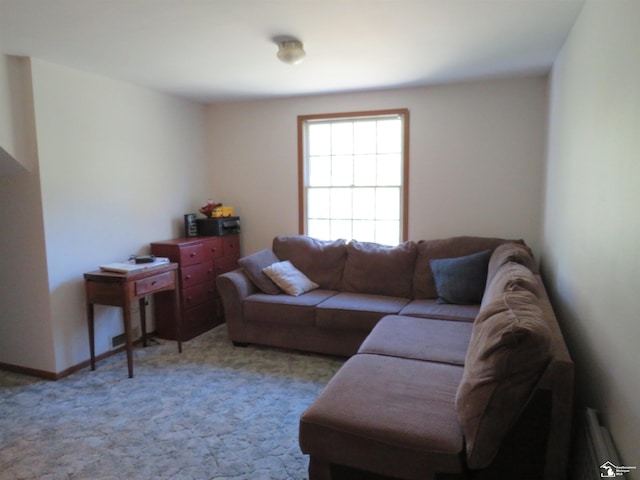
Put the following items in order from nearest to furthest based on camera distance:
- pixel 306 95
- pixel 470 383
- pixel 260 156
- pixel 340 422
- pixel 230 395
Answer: pixel 470 383 < pixel 340 422 < pixel 230 395 < pixel 306 95 < pixel 260 156

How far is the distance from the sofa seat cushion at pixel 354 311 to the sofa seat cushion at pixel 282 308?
0.32ft

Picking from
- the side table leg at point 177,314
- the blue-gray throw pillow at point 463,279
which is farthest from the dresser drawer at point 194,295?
the blue-gray throw pillow at point 463,279

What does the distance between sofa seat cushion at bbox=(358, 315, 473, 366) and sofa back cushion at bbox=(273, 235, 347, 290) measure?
108 centimetres

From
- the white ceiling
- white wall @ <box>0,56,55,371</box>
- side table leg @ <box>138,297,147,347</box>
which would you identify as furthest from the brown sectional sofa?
white wall @ <box>0,56,55,371</box>

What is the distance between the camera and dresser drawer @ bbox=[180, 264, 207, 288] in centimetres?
385

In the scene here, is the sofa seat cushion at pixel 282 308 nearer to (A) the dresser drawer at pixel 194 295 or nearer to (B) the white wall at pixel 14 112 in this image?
(A) the dresser drawer at pixel 194 295

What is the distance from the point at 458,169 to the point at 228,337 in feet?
9.00

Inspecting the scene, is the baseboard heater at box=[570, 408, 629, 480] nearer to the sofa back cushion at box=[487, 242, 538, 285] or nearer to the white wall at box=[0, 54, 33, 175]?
the sofa back cushion at box=[487, 242, 538, 285]

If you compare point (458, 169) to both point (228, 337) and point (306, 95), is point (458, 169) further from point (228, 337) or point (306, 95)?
point (228, 337)

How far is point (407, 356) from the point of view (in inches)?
91.8

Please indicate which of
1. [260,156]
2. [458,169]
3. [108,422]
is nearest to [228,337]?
[108,422]

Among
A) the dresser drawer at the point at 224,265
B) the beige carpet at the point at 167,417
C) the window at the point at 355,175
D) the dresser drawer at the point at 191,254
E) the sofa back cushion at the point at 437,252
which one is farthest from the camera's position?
the dresser drawer at the point at 224,265

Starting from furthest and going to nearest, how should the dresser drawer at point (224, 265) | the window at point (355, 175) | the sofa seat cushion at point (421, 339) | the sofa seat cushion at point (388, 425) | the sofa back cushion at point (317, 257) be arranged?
the dresser drawer at point (224, 265)
the window at point (355, 175)
the sofa back cushion at point (317, 257)
the sofa seat cushion at point (421, 339)
the sofa seat cushion at point (388, 425)

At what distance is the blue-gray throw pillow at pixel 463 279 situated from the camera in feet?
10.9
